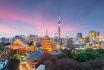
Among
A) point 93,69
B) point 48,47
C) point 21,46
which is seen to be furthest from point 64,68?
point 21,46

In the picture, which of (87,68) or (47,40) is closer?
(87,68)

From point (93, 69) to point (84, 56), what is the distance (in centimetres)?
294

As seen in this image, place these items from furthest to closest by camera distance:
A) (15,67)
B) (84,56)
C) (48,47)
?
1. (48,47)
2. (15,67)
3. (84,56)

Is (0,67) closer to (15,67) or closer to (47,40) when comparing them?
(15,67)

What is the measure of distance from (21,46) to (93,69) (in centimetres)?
3896

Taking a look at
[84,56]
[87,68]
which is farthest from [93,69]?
[84,56]

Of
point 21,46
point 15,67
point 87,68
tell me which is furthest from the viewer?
point 21,46

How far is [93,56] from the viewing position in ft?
49.9

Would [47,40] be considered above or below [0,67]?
above

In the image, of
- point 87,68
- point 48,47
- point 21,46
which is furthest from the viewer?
point 21,46

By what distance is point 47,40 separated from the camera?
39906mm

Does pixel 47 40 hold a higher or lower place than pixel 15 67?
higher

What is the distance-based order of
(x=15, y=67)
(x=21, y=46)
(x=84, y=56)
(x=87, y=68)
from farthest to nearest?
(x=21, y=46)
(x=15, y=67)
(x=84, y=56)
(x=87, y=68)

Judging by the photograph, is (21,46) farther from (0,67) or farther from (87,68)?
(87,68)
